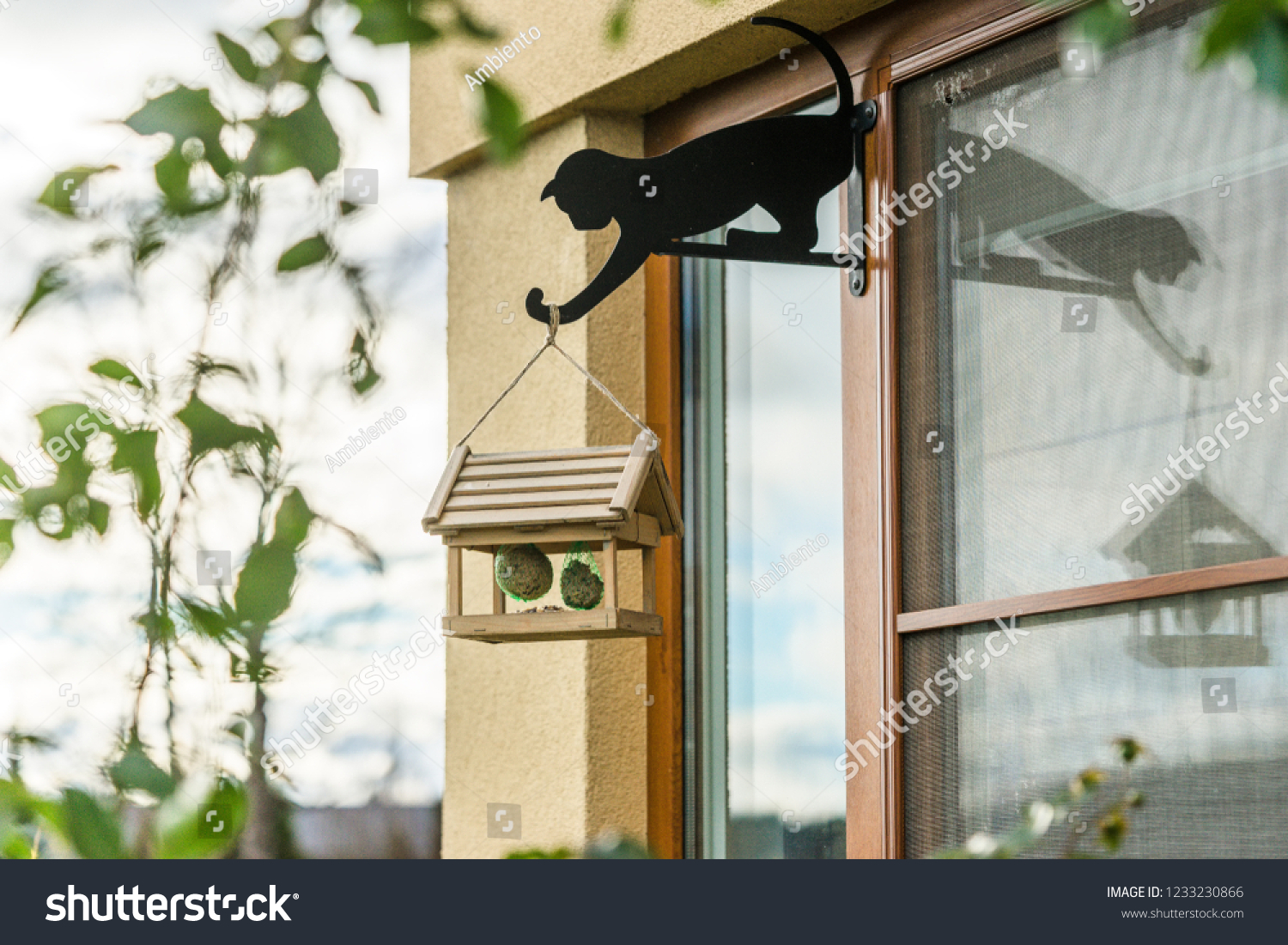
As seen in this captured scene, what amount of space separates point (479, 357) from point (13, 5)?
1724 mm

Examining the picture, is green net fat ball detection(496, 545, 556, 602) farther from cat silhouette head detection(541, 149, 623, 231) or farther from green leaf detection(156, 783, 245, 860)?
green leaf detection(156, 783, 245, 860)

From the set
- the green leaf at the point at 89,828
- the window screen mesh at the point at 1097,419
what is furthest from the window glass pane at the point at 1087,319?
the green leaf at the point at 89,828

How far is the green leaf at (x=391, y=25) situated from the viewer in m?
0.78

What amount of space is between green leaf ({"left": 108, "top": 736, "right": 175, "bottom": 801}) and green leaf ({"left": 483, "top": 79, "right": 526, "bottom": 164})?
15.6 inches

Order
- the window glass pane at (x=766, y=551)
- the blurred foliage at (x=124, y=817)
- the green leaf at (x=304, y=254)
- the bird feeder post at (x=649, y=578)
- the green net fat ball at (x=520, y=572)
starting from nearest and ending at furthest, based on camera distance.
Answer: the blurred foliage at (x=124, y=817) < the green leaf at (x=304, y=254) < the green net fat ball at (x=520, y=572) < the bird feeder post at (x=649, y=578) < the window glass pane at (x=766, y=551)

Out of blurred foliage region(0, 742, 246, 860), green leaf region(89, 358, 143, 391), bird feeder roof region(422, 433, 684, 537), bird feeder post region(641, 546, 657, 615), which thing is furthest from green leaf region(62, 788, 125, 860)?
bird feeder post region(641, 546, 657, 615)

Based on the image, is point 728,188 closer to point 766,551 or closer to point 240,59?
point 766,551

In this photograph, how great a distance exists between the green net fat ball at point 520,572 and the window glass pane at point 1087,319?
2.13 feet

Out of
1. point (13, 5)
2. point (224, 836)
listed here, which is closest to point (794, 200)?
point (13, 5)

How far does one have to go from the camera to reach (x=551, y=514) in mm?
1936

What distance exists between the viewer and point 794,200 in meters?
2.37

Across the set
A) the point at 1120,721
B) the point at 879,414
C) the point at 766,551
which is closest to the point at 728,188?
the point at 879,414

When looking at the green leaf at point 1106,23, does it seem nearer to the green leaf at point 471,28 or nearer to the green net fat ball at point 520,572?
the green leaf at point 471,28

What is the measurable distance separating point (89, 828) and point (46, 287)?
0.42 metres
